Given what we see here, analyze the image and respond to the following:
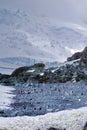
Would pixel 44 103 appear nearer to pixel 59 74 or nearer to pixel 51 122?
pixel 51 122

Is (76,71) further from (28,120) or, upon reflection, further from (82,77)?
(28,120)

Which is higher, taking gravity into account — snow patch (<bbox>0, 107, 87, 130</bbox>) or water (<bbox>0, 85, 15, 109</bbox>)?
snow patch (<bbox>0, 107, 87, 130</bbox>)

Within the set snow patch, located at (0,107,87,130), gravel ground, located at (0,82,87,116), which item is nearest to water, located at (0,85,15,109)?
gravel ground, located at (0,82,87,116)

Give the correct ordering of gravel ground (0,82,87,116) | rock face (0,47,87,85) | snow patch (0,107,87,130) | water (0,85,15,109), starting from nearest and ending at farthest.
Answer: snow patch (0,107,87,130)
gravel ground (0,82,87,116)
water (0,85,15,109)
rock face (0,47,87,85)

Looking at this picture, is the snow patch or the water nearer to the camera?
the snow patch

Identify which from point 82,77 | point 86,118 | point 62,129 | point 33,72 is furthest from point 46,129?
point 33,72

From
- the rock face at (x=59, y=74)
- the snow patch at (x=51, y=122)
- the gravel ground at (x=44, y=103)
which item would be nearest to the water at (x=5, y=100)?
the gravel ground at (x=44, y=103)

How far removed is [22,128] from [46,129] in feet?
5.81

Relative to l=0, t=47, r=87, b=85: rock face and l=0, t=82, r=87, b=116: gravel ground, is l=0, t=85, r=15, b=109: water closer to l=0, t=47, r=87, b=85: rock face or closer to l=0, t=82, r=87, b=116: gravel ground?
l=0, t=82, r=87, b=116: gravel ground

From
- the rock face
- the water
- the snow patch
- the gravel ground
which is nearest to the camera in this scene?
the snow patch

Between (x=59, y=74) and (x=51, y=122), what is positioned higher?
(x=51, y=122)

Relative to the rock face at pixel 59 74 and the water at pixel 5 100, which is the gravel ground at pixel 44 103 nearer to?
the water at pixel 5 100

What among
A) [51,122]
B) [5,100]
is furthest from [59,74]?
[51,122]

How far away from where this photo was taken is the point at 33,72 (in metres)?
139
